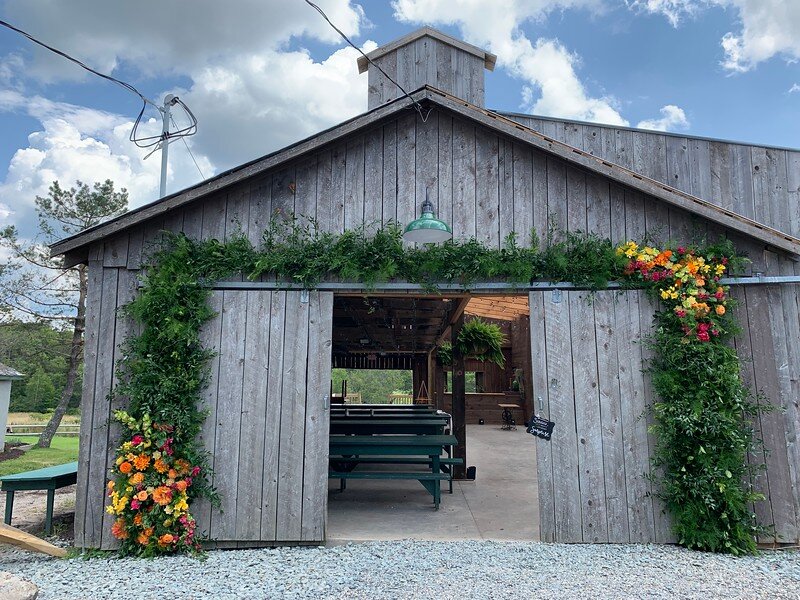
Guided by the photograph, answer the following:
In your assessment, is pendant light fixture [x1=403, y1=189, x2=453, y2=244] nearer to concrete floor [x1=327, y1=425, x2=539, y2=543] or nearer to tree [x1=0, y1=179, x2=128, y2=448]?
concrete floor [x1=327, y1=425, x2=539, y2=543]

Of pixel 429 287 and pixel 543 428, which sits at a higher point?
pixel 429 287

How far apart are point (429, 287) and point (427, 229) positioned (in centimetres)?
74

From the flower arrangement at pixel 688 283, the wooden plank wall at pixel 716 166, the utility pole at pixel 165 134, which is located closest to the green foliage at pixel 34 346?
Answer: the utility pole at pixel 165 134

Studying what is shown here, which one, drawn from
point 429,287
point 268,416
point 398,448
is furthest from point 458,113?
point 398,448

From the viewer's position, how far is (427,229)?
13.0 ft

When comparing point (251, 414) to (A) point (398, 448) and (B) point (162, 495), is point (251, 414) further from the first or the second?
(A) point (398, 448)

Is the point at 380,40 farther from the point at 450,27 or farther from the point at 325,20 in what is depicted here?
the point at 325,20

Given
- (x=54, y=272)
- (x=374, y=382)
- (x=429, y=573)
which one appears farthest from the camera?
(x=374, y=382)

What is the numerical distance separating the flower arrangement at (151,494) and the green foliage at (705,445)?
153 inches

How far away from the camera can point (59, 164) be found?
14.8 m

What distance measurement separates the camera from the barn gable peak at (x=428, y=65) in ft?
22.5

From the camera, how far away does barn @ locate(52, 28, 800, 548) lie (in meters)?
4.37

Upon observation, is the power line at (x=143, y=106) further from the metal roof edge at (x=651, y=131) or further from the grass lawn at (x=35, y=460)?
the grass lawn at (x=35, y=460)

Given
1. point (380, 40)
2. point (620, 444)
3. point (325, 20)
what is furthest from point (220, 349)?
point (380, 40)
